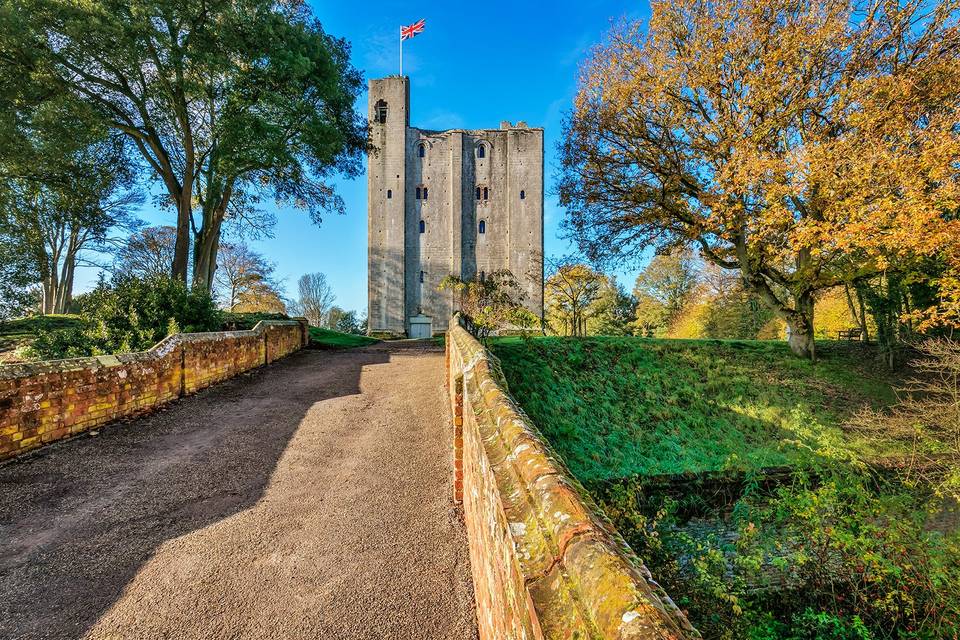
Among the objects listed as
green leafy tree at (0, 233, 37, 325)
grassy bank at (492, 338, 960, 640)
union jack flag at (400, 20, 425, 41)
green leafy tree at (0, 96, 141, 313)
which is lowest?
grassy bank at (492, 338, 960, 640)

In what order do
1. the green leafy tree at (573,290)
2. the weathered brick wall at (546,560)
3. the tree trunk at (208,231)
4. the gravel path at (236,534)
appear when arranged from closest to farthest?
1. the weathered brick wall at (546,560)
2. the gravel path at (236,534)
3. the tree trunk at (208,231)
4. the green leafy tree at (573,290)

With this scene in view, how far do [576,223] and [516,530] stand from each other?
15.2m

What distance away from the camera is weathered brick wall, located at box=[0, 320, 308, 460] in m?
4.82

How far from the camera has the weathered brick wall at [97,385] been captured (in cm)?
482

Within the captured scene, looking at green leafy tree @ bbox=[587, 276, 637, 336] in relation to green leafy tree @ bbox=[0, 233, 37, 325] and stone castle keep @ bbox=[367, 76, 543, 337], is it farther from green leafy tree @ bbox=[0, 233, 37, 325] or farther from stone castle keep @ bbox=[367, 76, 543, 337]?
green leafy tree @ bbox=[0, 233, 37, 325]

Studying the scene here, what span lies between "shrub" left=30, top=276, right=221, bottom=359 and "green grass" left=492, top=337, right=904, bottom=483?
8775 mm

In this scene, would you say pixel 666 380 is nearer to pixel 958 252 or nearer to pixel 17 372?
pixel 958 252

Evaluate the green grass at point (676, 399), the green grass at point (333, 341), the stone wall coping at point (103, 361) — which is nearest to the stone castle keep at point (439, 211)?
the green grass at point (333, 341)

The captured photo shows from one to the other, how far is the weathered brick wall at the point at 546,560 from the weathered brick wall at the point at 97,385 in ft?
20.7

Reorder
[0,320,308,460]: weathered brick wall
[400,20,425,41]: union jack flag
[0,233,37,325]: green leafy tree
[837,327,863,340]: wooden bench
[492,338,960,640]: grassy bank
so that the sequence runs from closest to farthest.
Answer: [492,338,960,640]: grassy bank
[0,320,308,460]: weathered brick wall
[0,233,37,325]: green leafy tree
[837,327,863,340]: wooden bench
[400,20,425,41]: union jack flag

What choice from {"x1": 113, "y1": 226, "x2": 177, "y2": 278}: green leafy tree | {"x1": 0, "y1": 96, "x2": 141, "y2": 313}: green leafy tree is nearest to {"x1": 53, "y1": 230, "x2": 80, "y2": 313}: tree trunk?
{"x1": 113, "y1": 226, "x2": 177, "y2": 278}: green leafy tree

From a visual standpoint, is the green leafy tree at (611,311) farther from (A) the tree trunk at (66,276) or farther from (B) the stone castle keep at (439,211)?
(A) the tree trunk at (66,276)

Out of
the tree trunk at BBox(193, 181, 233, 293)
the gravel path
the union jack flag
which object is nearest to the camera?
the gravel path

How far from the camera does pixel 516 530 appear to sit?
5.70 ft
